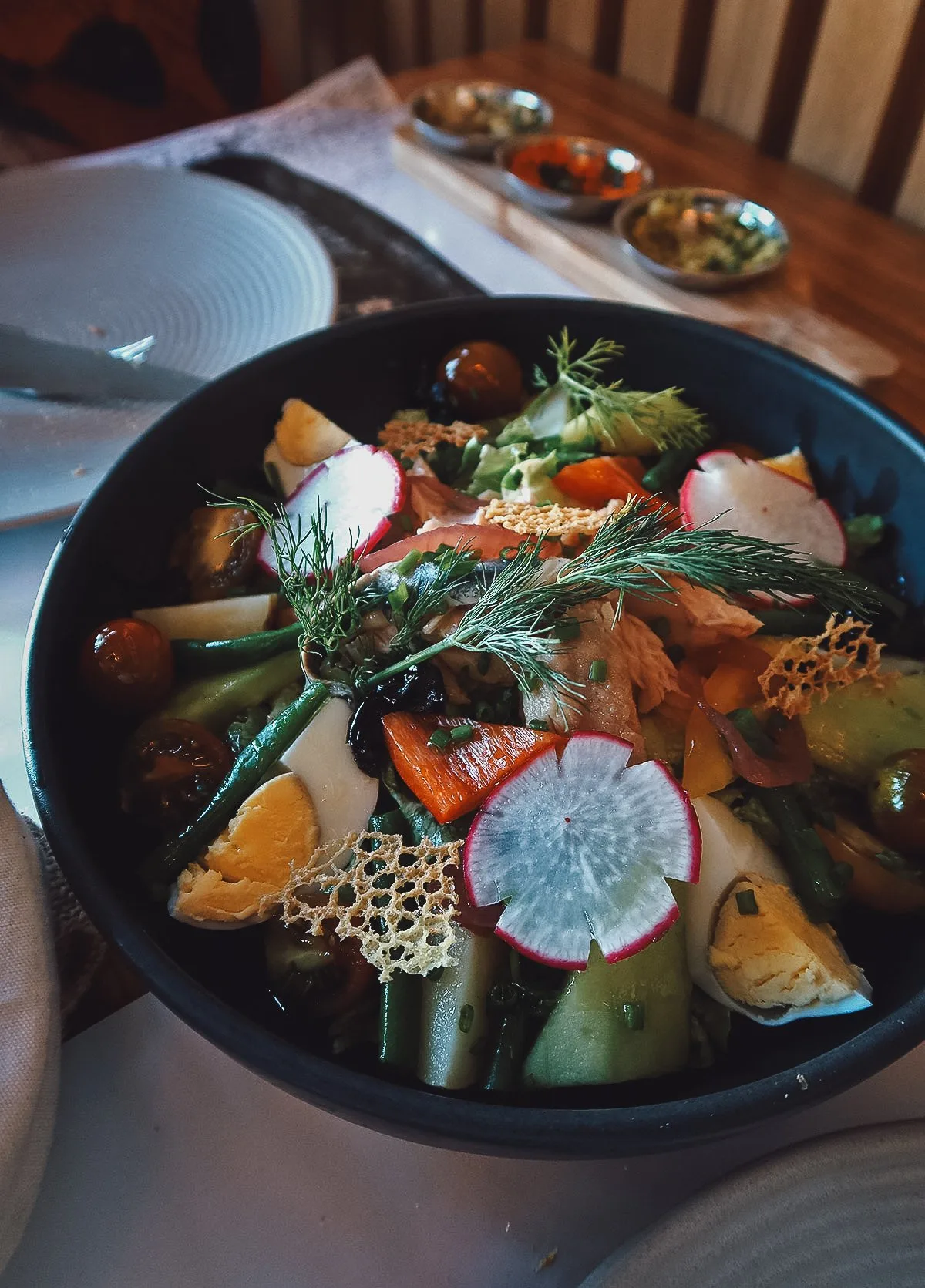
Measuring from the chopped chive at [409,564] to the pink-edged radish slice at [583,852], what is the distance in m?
0.24

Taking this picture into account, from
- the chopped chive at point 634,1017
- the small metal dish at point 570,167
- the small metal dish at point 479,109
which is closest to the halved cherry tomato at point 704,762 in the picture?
the chopped chive at point 634,1017

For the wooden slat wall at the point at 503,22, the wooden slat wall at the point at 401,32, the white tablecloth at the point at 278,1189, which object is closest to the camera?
the white tablecloth at the point at 278,1189

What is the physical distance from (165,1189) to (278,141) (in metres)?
2.21

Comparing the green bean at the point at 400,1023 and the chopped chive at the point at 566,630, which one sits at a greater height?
the chopped chive at the point at 566,630

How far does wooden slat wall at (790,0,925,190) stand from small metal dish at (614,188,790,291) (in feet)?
1.65

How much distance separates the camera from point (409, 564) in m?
0.97

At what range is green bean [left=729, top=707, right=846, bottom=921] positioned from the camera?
927mm

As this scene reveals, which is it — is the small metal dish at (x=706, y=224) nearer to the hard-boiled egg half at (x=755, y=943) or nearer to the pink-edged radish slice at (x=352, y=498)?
the pink-edged radish slice at (x=352, y=498)

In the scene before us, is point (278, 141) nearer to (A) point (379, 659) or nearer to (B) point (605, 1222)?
(A) point (379, 659)

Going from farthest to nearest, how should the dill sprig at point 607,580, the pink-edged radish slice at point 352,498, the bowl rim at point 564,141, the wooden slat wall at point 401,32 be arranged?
the wooden slat wall at point 401,32
the bowl rim at point 564,141
the pink-edged radish slice at point 352,498
the dill sprig at point 607,580

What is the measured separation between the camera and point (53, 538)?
140 centimetres

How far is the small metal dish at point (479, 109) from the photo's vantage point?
2.17m

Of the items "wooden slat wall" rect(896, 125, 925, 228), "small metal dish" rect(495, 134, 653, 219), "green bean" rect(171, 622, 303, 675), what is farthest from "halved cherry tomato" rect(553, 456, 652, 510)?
"wooden slat wall" rect(896, 125, 925, 228)

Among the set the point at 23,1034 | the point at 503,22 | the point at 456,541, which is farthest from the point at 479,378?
the point at 503,22
